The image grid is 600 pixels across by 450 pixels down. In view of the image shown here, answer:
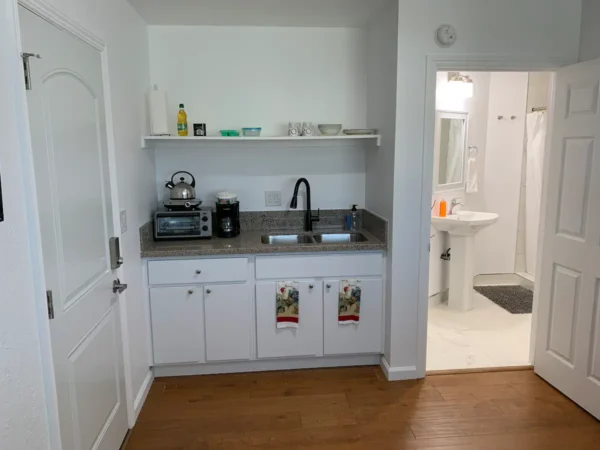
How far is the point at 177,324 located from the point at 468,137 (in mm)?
3182

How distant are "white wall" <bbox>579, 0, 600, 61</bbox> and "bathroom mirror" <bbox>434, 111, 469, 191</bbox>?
132 cm

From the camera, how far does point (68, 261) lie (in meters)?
1.67

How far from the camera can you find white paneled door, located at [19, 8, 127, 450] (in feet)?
4.91

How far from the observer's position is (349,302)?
114 inches

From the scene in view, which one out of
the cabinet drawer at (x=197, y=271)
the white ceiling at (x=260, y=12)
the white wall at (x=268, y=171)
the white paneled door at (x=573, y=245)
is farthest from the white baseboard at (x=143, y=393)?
the white paneled door at (x=573, y=245)

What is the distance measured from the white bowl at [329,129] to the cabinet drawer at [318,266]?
0.89m

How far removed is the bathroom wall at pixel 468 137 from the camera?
394 centimetres

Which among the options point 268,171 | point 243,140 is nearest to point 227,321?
point 268,171

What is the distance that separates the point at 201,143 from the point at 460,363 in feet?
7.96

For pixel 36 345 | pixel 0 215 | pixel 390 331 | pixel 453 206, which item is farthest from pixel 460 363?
pixel 0 215

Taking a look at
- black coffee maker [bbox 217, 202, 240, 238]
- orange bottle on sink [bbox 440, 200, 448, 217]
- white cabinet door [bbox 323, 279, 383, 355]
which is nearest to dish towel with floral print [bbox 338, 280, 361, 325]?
white cabinet door [bbox 323, 279, 383, 355]

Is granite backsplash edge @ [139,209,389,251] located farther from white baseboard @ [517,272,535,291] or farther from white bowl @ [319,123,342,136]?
white baseboard @ [517,272,535,291]

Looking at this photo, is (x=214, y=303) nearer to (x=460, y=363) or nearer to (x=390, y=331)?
(x=390, y=331)

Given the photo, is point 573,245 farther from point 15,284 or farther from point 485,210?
point 15,284
